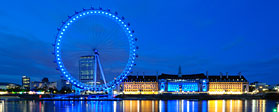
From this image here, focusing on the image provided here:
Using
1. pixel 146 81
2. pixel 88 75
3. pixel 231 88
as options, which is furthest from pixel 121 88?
pixel 231 88

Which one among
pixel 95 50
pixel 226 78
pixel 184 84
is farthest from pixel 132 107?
pixel 226 78

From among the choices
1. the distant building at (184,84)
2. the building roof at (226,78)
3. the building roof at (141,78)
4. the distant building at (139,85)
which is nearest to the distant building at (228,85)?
the building roof at (226,78)

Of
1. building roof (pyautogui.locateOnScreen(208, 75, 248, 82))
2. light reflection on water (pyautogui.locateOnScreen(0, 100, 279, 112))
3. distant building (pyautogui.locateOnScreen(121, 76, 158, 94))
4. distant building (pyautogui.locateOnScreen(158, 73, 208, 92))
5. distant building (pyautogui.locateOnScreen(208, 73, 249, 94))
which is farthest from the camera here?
building roof (pyautogui.locateOnScreen(208, 75, 248, 82))

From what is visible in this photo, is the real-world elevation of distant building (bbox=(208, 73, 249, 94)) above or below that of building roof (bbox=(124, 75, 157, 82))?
below

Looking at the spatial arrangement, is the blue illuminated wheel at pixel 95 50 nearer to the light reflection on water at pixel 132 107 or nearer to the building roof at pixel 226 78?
the light reflection on water at pixel 132 107

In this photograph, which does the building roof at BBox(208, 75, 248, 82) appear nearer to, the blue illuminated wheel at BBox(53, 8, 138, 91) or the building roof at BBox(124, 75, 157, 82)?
the building roof at BBox(124, 75, 157, 82)

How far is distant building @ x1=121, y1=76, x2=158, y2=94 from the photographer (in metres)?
104

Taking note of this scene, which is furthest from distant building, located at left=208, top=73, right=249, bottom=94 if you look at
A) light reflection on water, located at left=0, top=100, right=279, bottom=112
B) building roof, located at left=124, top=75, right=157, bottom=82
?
light reflection on water, located at left=0, top=100, right=279, bottom=112

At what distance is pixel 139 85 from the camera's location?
104750 millimetres

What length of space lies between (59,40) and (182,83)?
6256 centimetres

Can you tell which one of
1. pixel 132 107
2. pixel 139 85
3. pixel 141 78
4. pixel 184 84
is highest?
pixel 141 78

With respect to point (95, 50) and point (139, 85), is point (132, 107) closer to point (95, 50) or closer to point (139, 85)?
point (95, 50)

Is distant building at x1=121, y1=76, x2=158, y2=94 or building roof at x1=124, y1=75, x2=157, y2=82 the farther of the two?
building roof at x1=124, y1=75, x2=157, y2=82

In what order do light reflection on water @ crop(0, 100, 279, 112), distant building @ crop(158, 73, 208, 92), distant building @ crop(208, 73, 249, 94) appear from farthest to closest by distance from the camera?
distant building @ crop(158, 73, 208, 92) < distant building @ crop(208, 73, 249, 94) < light reflection on water @ crop(0, 100, 279, 112)
